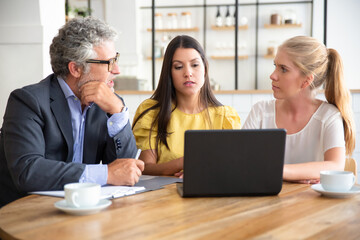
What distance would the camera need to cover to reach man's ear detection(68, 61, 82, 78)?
1.79m

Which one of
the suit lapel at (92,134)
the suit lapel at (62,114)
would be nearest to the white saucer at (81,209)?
the suit lapel at (62,114)

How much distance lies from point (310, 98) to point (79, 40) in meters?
1.02

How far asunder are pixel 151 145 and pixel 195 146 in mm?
914

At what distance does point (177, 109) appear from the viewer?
7.32 ft

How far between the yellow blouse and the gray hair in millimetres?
481

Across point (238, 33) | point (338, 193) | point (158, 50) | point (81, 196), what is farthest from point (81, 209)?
point (238, 33)

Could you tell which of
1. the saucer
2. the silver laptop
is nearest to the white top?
the saucer

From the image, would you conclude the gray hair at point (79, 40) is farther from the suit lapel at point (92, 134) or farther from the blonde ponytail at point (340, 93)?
the blonde ponytail at point (340, 93)

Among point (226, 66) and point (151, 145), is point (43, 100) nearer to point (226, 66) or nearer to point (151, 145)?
point (151, 145)

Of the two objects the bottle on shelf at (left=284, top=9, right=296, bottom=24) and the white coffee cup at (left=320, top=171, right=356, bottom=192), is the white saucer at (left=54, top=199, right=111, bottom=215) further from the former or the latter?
the bottle on shelf at (left=284, top=9, right=296, bottom=24)

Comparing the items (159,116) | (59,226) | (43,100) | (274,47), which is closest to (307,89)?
(159,116)

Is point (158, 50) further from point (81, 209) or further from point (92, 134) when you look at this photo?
point (81, 209)

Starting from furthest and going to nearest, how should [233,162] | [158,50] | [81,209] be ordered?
[158,50] < [233,162] < [81,209]

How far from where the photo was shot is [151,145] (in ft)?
6.92
